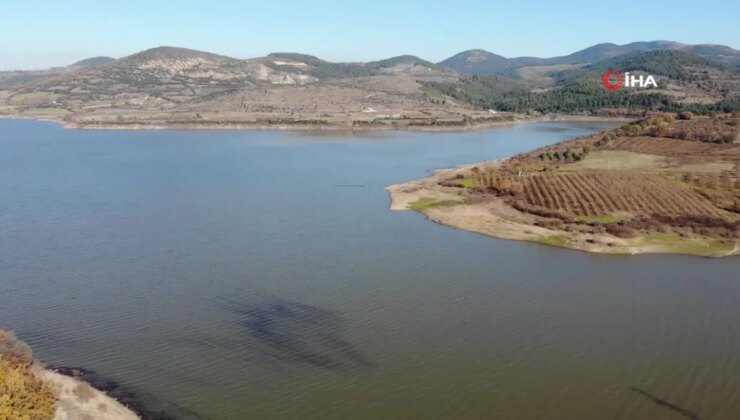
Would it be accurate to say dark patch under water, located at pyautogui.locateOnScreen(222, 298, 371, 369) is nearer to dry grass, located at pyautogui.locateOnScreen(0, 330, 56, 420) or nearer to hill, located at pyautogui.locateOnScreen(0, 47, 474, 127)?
dry grass, located at pyautogui.locateOnScreen(0, 330, 56, 420)

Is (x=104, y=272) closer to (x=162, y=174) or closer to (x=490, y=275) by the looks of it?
(x=490, y=275)

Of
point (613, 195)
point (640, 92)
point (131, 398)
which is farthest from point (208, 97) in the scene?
point (131, 398)

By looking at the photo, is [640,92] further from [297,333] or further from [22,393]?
[22,393]

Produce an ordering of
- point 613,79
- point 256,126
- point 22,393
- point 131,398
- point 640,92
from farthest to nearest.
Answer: point 613,79 < point 640,92 < point 256,126 < point 131,398 < point 22,393

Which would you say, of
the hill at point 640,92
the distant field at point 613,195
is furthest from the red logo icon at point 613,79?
the distant field at point 613,195

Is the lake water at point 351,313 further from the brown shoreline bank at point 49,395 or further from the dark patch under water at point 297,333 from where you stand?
the brown shoreline bank at point 49,395

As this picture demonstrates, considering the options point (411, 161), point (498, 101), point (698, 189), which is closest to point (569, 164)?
point (698, 189)
